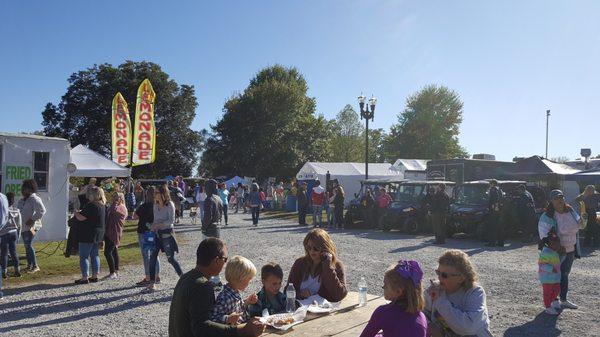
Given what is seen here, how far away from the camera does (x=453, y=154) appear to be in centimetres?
5938

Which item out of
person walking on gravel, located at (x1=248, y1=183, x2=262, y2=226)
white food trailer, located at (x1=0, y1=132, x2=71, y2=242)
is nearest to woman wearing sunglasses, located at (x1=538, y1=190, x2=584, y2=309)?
white food trailer, located at (x1=0, y1=132, x2=71, y2=242)

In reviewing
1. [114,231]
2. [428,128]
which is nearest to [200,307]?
[114,231]

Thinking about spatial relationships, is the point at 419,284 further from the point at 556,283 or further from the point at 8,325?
the point at 8,325

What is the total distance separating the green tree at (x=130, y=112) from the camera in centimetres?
4478

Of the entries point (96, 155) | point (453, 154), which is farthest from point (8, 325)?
point (453, 154)

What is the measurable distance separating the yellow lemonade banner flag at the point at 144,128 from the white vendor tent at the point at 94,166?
50.0 inches

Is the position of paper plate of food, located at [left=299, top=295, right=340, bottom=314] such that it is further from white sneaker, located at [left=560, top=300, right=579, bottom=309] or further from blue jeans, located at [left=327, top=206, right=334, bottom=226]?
blue jeans, located at [left=327, top=206, right=334, bottom=226]

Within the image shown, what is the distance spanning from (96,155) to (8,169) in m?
6.63

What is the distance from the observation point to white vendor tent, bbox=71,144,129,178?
17422 millimetres

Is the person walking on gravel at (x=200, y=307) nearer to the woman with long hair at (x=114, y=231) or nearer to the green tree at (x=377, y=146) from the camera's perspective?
the woman with long hair at (x=114, y=231)

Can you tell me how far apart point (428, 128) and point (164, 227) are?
5509 centimetres

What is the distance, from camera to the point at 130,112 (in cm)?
4438

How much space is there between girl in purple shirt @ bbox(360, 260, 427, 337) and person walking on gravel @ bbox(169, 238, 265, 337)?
2.73 ft

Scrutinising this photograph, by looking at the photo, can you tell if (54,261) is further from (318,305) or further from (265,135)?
(265,135)
